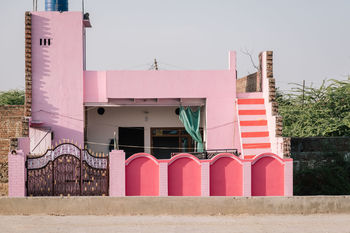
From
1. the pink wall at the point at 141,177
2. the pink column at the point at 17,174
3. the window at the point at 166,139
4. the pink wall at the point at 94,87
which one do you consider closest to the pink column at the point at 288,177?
the pink wall at the point at 141,177

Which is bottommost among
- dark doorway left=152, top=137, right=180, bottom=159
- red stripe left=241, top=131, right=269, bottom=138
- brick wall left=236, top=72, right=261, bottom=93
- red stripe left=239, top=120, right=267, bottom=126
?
dark doorway left=152, top=137, right=180, bottom=159


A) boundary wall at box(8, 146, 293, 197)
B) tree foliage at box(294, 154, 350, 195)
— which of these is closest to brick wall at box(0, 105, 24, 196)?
boundary wall at box(8, 146, 293, 197)

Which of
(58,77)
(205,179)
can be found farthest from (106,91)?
(205,179)

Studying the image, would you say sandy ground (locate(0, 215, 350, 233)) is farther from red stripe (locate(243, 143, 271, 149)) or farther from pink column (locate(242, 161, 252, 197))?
red stripe (locate(243, 143, 271, 149))

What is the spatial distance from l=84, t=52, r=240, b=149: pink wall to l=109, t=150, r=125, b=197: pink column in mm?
5867

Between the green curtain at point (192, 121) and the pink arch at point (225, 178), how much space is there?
600 cm

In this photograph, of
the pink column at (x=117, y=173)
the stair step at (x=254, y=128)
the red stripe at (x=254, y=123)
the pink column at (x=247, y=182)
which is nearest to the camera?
the pink column at (x=117, y=173)

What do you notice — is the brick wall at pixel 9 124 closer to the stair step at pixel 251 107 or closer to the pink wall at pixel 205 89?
the pink wall at pixel 205 89

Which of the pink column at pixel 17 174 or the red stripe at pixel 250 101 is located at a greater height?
the red stripe at pixel 250 101

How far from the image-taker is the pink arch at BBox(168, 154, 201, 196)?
52.6 ft

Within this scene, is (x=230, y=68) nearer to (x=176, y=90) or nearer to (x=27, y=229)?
(x=176, y=90)

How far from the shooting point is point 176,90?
21375mm

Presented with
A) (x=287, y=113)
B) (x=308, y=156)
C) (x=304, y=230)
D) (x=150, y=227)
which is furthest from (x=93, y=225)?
(x=287, y=113)

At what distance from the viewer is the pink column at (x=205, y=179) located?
15930mm
